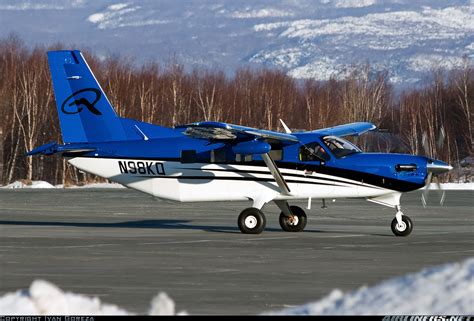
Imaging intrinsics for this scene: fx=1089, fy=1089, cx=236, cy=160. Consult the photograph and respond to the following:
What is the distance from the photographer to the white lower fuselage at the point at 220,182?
23.2 m

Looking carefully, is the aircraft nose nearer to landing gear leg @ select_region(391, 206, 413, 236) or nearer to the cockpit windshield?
landing gear leg @ select_region(391, 206, 413, 236)

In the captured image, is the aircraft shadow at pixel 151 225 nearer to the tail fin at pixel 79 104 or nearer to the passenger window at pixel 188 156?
the passenger window at pixel 188 156

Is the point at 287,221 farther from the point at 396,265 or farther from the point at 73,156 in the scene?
the point at 396,265

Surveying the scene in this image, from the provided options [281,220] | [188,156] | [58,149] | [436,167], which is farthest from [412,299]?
[58,149]

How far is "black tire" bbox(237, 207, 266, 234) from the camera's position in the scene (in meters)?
23.1

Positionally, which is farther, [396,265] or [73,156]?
[73,156]

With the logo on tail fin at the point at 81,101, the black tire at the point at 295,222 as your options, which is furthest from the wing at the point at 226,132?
A: the logo on tail fin at the point at 81,101

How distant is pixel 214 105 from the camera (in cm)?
8231

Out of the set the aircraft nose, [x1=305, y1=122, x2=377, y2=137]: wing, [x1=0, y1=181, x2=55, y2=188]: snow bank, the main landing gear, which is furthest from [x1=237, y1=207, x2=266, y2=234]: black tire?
[x1=0, y1=181, x2=55, y2=188]: snow bank

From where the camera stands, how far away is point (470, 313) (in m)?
10.3

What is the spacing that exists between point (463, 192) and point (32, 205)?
738 inches

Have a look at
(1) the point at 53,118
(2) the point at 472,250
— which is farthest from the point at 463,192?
(1) the point at 53,118

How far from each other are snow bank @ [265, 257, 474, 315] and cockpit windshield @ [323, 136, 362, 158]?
11.6 meters

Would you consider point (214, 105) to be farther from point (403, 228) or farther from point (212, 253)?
point (212, 253)
